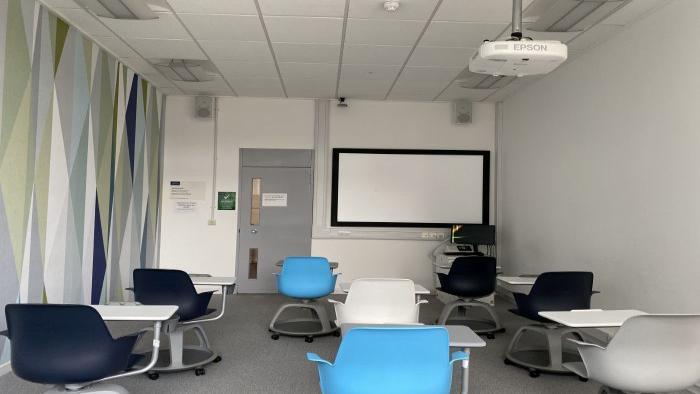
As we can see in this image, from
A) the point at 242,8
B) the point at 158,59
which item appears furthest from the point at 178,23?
the point at 158,59

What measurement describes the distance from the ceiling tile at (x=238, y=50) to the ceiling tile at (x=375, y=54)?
843 millimetres

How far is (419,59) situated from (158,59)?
113 inches

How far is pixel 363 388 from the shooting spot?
2150mm

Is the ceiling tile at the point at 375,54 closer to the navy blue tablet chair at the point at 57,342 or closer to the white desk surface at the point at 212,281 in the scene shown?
the white desk surface at the point at 212,281

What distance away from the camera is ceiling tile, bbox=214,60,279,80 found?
5.82m

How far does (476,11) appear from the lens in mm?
4238

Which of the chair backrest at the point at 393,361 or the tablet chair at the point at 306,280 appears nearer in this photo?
the chair backrest at the point at 393,361

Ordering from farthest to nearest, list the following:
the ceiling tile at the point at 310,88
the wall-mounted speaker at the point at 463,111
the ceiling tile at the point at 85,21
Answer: the wall-mounted speaker at the point at 463,111 < the ceiling tile at the point at 310,88 < the ceiling tile at the point at 85,21

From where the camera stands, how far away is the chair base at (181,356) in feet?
12.4

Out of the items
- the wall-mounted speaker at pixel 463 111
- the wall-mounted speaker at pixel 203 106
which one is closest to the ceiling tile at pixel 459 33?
the wall-mounted speaker at pixel 463 111

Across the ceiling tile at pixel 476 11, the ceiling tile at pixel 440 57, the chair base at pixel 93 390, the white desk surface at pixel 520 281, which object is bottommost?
the chair base at pixel 93 390

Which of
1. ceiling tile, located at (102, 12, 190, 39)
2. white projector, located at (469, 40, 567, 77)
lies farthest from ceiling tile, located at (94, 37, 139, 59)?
white projector, located at (469, 40, 567, 77)

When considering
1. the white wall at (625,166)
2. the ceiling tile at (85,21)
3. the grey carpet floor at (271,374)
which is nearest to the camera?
the grey carpet floor at (271,374)

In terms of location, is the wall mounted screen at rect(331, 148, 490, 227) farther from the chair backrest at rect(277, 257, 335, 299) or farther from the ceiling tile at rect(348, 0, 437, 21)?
the ceiling tile at rect(348, 0, 437, 21)
